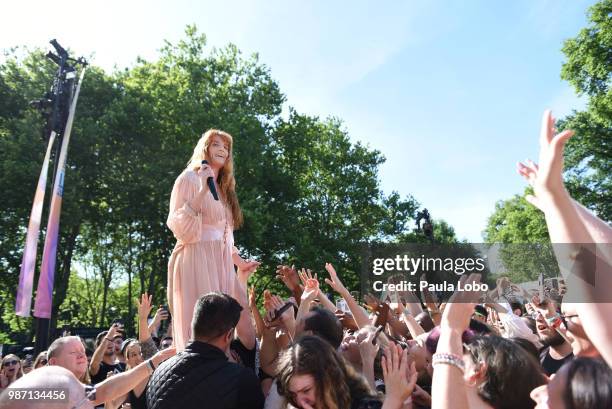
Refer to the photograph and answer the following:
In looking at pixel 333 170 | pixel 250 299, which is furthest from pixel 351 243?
pixel 250 299

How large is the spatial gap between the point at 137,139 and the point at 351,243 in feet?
39.8

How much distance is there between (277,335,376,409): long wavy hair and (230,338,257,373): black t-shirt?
130cm

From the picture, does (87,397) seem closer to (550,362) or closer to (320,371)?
(320,371)

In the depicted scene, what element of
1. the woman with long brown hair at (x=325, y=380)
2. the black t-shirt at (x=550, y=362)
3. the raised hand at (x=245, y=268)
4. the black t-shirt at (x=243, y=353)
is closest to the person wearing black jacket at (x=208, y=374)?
the woman with long brown hair at (x=325, y=380)

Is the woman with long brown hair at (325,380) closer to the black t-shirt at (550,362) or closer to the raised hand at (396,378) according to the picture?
the raised hand at (396,378)

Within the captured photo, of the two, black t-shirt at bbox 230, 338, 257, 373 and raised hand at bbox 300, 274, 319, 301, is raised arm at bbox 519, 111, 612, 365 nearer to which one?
raised hand at bbox 300, 274, 319, 301

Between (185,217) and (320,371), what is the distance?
1972 mm

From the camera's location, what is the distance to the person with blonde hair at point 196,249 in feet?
12.7

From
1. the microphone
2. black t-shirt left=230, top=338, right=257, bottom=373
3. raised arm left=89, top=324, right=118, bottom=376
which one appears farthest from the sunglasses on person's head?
raised arm left=89, top=324, right=118, bottom=376

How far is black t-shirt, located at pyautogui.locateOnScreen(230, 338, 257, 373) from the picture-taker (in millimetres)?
3730

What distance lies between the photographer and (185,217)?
3932mm

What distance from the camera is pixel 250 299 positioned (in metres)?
4.25

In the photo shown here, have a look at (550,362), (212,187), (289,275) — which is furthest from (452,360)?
(289,275)

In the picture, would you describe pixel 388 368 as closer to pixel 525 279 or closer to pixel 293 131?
pixel 293 131
